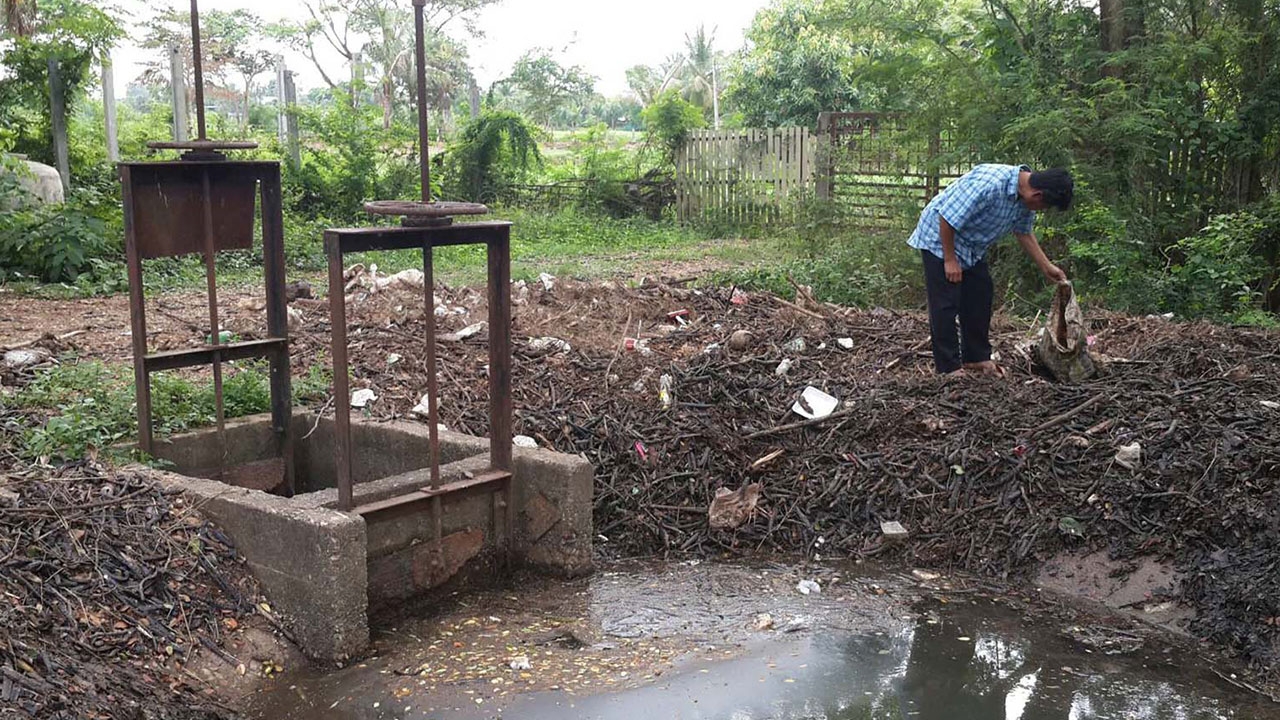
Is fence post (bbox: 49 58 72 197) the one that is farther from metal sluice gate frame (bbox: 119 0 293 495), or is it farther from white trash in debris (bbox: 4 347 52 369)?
metal sluice gate frame (bbox: 119 0 293 495)

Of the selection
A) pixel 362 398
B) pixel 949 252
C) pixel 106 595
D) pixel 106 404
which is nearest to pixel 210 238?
pixel 106 404

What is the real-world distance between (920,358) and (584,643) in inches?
145

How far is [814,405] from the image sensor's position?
6.32 m

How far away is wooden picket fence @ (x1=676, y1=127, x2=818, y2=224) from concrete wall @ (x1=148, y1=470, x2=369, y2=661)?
38.7 ft

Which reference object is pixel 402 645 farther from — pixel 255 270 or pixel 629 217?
pixel 629 217

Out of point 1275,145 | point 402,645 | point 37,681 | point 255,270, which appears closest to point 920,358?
point 402,645

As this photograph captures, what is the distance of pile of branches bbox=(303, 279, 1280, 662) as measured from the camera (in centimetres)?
509

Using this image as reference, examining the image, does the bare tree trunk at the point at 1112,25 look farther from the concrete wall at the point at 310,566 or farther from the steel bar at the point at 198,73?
the concrete wall at the point at 310,566

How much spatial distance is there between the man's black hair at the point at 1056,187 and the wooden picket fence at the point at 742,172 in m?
8.93

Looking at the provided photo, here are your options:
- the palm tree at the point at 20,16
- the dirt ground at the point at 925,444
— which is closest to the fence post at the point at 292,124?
the palm tree at the point at 20,16

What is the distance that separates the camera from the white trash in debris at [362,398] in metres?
6.29

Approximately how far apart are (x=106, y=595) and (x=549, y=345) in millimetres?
3829

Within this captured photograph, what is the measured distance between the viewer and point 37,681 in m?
3.37

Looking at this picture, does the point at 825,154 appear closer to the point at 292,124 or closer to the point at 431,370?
the point at 292,124
